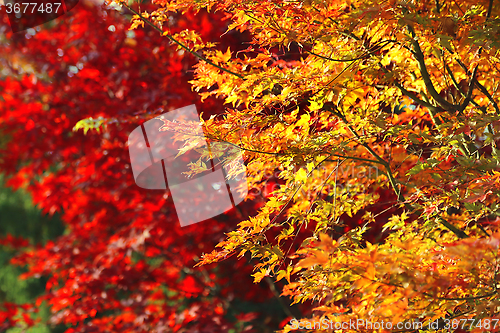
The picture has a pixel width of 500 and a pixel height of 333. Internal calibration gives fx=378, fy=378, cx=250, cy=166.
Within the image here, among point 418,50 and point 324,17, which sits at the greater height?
point 324,17

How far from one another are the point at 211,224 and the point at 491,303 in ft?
7.80

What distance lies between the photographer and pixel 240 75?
5.09 feet

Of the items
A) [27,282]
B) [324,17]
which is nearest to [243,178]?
[324,17]

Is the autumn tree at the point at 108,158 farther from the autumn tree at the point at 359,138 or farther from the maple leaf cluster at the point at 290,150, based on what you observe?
the autumn tree at the point at 359,138

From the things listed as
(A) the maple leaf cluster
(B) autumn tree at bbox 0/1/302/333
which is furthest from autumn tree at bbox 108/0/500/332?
(B) autumn tree at bbox 0/1/302/333

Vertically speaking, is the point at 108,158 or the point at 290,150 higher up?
the point at 108,158

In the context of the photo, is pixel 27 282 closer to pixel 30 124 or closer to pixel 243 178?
pixel 30 124

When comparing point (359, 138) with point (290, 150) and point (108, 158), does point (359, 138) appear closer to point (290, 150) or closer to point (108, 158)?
point (290, 150)

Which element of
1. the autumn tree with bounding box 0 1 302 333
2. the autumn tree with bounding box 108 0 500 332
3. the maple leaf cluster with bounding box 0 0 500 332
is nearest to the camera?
the autumn tree with bounding box 108 0 500 332

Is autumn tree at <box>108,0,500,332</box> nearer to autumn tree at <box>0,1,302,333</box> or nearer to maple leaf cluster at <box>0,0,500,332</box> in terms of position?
maple leaf cluster at <box>0,0,500,332</box>

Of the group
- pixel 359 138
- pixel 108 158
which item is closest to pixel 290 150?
pixel 359 138

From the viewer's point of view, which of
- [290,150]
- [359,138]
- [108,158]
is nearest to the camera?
[290,150]

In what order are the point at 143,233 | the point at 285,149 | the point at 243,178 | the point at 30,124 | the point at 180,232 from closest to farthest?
the point at 285,149, the point at 243,178, the point at 143,233, the point at 180,232, the point at 30,124

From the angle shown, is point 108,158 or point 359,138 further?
point 108,158
